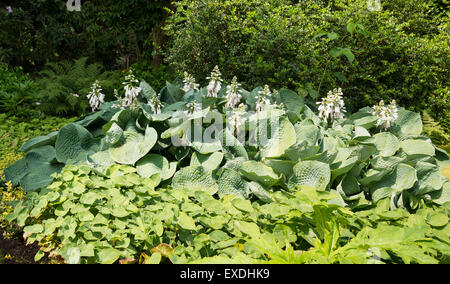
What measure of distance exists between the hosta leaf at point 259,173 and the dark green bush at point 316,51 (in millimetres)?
1657

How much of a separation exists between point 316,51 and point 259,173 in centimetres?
203

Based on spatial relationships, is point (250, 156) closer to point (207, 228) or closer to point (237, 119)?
point (237, 119)

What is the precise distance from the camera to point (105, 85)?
20.3 ft

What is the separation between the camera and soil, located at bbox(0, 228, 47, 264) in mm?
2098

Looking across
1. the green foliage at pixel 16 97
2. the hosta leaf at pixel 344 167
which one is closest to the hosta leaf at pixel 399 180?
the hosta leaf at pixel 344 167

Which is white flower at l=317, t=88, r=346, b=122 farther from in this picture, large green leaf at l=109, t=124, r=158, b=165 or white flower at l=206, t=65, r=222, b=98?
large green leaf at l=109, t=124, r=158, b=165

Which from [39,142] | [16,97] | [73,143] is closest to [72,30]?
[16,97]

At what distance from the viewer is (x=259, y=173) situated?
101 inches

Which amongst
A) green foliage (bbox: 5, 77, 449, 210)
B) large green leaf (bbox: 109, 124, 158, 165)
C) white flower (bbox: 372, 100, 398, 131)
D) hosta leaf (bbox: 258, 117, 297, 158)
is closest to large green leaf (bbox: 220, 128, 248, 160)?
green foliage (bbox: 5, 77, 449, 210)

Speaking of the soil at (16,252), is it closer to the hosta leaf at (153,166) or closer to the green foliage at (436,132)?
the hosta leaf at (153,166)

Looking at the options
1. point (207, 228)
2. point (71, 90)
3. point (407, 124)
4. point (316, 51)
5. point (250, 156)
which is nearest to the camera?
point (207, 228)
